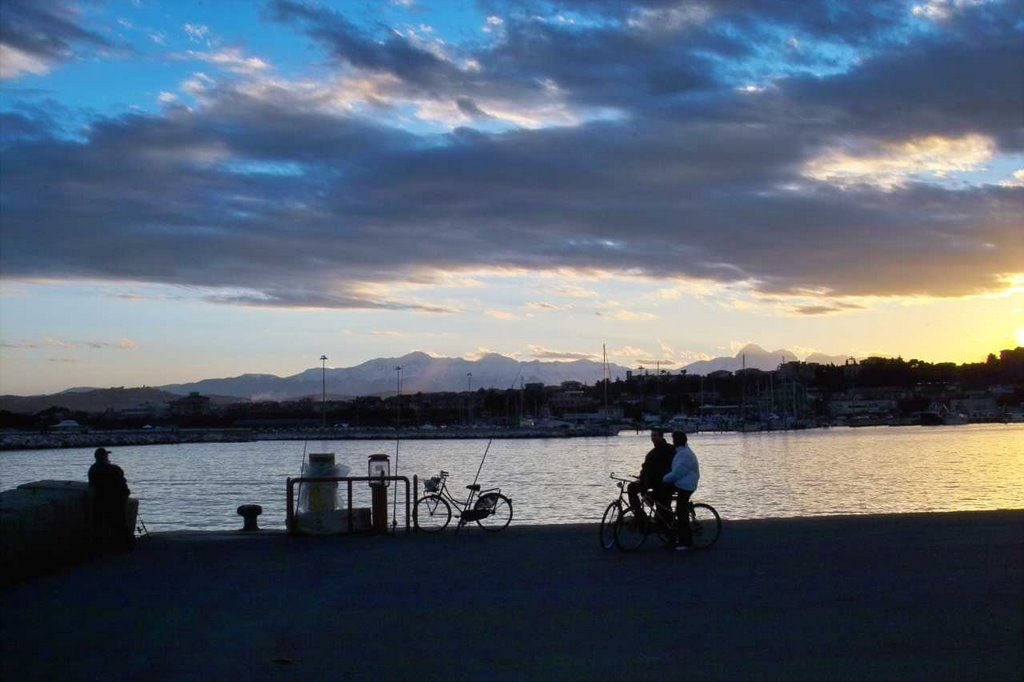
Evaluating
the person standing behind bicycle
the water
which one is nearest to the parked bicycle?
the person standing behind bicycle

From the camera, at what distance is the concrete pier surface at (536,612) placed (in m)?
9.05

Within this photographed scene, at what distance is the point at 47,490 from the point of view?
16062mm

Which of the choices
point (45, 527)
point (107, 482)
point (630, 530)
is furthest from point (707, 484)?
point (45, 527)

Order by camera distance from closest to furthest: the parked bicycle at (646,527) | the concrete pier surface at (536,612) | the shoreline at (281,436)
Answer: the concrete pier surface at (536,612) → the parked bicycle at (646,527) → the shoreline at (281,436)

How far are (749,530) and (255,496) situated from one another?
4143cm

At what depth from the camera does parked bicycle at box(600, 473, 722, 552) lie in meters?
16.0

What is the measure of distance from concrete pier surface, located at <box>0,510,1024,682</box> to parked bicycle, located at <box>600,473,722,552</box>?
31cm

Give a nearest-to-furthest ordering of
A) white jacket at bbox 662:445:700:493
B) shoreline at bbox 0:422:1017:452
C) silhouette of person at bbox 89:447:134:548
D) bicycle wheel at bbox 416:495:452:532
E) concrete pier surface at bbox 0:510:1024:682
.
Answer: concrete pier surface at bbox 0:510:1024:682 → white jacket at bbox 662:445:700:493 → silhouette of person at bbox 89:447:134:548 → bicycle wheel at bbox 416:495:452:532 → shoreline at bbox 0:422:1017:452

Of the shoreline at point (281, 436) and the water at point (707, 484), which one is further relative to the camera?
the shoreline at point (281, 436)

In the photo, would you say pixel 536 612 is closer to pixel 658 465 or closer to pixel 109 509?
pixel 658 465

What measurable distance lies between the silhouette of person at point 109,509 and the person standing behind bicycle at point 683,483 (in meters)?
8.29

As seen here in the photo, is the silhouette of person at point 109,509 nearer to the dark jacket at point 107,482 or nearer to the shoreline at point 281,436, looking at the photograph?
the dark jacket at point 107,482

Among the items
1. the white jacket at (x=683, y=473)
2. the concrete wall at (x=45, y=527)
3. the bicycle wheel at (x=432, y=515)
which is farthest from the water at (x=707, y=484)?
the concrete wall at (x=45, y=527)

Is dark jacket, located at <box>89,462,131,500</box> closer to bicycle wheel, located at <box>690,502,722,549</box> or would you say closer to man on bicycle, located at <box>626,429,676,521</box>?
man on bicycle, located at <box>626,429,676,521</box>
